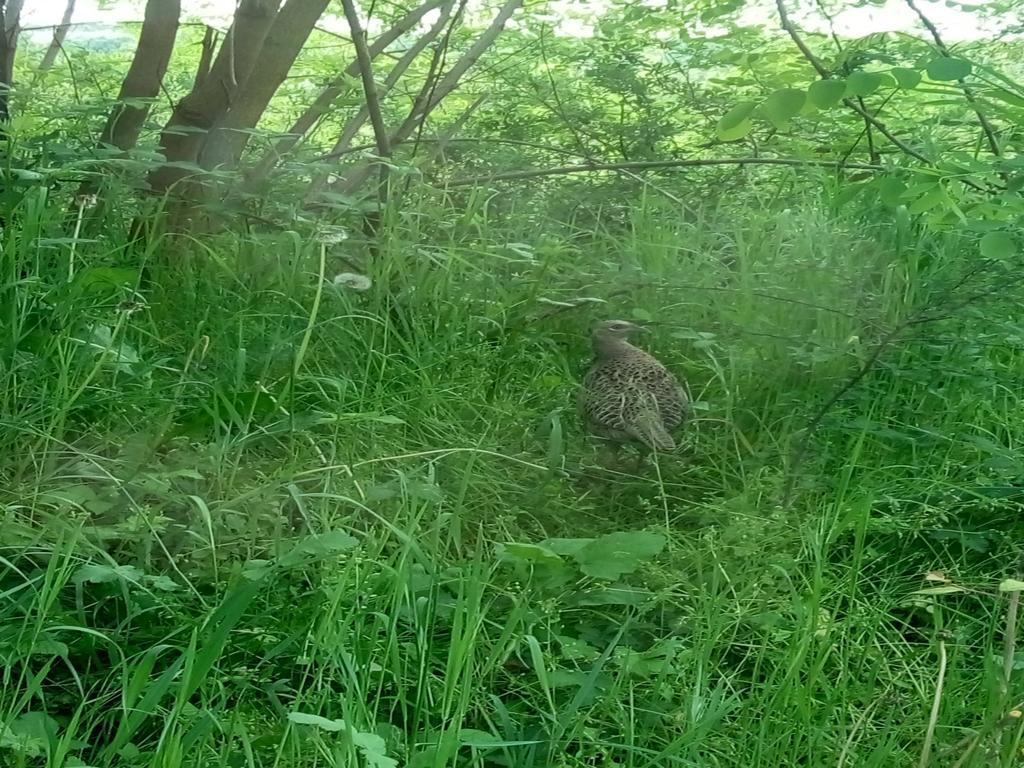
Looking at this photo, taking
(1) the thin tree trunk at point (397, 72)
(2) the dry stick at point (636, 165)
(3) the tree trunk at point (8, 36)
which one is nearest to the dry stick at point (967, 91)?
(2) the dry stick at point (636, 165)

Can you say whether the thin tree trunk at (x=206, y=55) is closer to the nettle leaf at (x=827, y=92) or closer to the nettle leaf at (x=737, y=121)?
the nettle leaf at (x=737, y=121)

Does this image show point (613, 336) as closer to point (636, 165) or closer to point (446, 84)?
point (636, 165)

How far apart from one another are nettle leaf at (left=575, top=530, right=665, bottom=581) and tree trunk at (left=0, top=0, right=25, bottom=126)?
2.15 metres

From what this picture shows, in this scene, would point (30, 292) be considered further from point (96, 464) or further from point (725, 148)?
point (725, 148)

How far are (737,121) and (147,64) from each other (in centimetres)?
177

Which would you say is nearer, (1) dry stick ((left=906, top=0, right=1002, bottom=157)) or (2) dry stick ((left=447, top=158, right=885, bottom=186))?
(1) dry stick ((left=906, top=0, right=1002, bottom=157))

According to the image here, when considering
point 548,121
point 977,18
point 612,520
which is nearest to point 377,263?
point 612,520

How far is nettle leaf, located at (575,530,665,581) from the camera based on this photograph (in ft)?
6.40

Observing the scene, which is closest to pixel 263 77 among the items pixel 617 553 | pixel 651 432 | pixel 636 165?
pixel 636 165

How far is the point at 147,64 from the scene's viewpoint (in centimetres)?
324

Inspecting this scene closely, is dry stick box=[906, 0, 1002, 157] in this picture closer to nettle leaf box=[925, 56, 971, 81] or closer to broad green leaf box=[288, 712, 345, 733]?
nettle leaf box=[925, 56, 971, 81]

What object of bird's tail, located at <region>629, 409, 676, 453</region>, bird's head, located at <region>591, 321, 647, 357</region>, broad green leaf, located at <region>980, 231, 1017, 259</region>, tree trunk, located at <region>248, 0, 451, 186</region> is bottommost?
bird's tail, located at <region>629, 409, 676, 453</region>

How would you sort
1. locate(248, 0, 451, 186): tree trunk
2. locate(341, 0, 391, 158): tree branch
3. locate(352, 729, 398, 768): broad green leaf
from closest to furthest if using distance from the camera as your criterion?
locate(352, 729, 398, 768): broad green leaf < locate(341, 0, 391, 158): tree branch < locate(248, 0, 451, 186): tree trunk

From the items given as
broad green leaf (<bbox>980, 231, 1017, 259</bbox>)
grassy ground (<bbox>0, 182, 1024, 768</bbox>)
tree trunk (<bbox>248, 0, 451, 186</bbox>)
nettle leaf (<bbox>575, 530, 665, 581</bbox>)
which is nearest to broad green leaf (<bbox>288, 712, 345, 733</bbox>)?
grassy ground (<bbox>0, 182, 1024, 768</bbox>)
